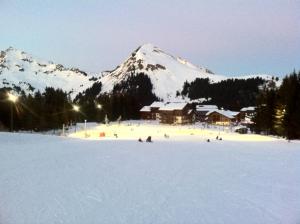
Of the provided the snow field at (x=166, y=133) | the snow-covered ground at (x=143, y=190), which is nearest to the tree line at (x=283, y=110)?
the snow field at (x=166, y=133)

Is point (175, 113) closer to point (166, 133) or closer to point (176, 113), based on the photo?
point (176, 113)

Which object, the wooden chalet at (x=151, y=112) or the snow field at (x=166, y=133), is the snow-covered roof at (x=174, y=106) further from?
the snow field at (x=166, y=133)

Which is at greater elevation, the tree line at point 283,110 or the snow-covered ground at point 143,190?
the tree line at point 283,110

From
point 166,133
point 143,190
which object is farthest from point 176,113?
point 143,190

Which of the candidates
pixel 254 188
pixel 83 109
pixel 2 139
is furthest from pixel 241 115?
pixel 254 188

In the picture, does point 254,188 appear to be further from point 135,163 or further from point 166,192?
point 135,163

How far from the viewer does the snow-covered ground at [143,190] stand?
48.5 feet

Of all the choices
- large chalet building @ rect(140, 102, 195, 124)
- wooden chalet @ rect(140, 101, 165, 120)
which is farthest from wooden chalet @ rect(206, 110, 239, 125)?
wooden chalet @ rect(140, 101, 165, 120)

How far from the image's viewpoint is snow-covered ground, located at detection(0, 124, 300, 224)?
14781 millimetres

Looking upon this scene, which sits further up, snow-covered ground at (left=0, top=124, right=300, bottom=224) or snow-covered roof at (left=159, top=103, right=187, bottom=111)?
snow-covered roof at (left=159, top=103, right=187, bottom=111)

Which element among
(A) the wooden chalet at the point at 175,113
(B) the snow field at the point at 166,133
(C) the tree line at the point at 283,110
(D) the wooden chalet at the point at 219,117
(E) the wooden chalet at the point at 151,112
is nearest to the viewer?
(B) the snow field at the point at 166,133

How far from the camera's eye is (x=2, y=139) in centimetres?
4309

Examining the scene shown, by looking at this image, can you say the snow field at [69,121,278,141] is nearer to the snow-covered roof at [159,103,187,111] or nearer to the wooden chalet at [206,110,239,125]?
the snow-covered roof at [159,103,187,111]

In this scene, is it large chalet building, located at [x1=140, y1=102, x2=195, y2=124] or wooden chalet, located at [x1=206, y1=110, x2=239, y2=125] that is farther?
large chalet building, located at [x1=140, y1=102, x2=195, y2=124]
